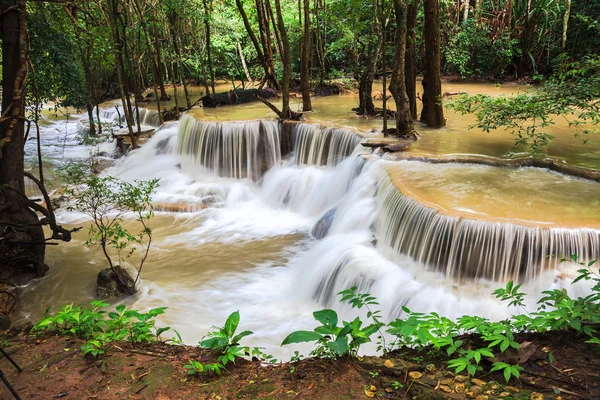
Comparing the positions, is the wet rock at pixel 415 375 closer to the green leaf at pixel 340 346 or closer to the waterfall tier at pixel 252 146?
the green leaf at pixel 340 346

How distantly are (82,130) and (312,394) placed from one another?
1837 cm

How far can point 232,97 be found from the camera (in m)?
16.7

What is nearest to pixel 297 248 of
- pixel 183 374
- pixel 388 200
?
pixel 388 200

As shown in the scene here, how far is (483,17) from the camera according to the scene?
65.6 ft

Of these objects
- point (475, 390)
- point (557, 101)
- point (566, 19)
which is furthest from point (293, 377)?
point (566, 19)

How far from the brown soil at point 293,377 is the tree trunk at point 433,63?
8192 mm

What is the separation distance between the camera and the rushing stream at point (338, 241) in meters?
5.32

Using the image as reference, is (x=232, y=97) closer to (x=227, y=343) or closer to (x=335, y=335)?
(x=227, y=343)

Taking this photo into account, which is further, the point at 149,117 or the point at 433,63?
the point at 149,117

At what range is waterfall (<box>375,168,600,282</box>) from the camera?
5.03m

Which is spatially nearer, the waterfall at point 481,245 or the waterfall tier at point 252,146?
the waterfall at point 481,245

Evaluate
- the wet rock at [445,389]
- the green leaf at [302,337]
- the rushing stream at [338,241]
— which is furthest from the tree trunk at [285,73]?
the wet rock at [445,389]

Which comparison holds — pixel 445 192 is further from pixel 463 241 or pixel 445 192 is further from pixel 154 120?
pixel 154 120

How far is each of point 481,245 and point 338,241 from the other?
2764 mm
